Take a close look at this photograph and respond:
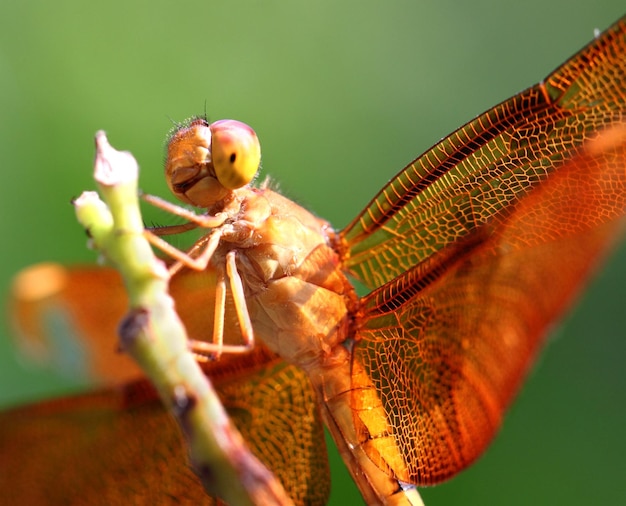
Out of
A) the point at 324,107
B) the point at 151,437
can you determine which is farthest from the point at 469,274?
the point at 324,107

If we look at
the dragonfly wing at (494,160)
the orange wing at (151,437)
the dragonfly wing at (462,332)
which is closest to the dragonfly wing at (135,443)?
the orange wing at (151,437)

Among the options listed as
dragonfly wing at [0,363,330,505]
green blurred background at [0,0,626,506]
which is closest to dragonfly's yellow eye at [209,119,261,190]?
dragonfly wing at [0,363,330,505]

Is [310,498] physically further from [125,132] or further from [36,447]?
[125,132]

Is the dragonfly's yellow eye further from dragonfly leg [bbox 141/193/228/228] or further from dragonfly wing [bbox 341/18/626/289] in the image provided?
dragonfly wing [bbox 341/18/626/289]

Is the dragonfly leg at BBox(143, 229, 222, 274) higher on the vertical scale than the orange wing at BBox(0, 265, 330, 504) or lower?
higher

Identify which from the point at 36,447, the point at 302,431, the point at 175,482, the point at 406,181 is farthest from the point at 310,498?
the point at 406,181

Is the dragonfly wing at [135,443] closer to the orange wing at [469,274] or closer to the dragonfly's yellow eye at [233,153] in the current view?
the orange wing at [469,274]

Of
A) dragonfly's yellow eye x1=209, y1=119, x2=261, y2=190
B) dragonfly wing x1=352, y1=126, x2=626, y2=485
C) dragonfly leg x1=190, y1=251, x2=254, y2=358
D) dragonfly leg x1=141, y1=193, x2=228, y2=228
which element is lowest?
dragonfly wing x1=352, y1=126, x2=626, y2=485
